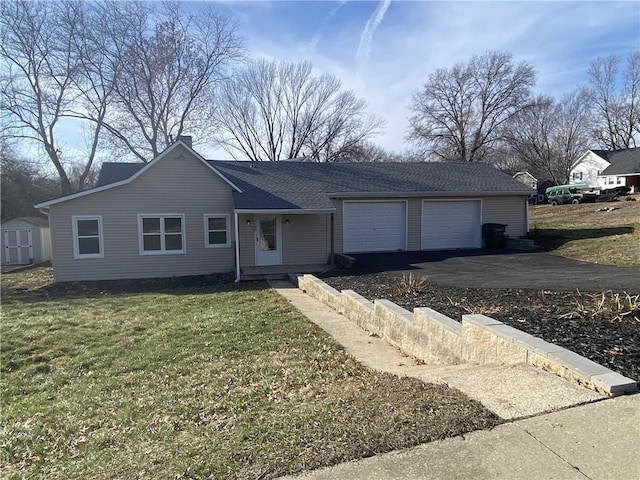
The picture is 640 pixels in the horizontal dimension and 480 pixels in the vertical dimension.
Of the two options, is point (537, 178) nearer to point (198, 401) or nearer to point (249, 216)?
point (249, 216)

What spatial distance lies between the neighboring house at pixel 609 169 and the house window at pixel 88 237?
4801 centimetres

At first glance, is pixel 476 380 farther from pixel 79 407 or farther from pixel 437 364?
pixel 79 407

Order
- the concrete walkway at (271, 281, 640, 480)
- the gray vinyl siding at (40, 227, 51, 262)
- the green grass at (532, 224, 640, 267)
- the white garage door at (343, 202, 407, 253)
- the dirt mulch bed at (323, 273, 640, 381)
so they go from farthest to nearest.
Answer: the gray vinyl siding at (40, 227, 51, 262), the white garage door at (343, 202, 407, 253), the green grass at (532, 224, 640, 267), the dirt mulch bed at (323, 273, 640, 381), the concrete walkway at (271, 281, 640, 480)

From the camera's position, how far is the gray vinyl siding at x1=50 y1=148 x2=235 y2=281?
1440 centimetres

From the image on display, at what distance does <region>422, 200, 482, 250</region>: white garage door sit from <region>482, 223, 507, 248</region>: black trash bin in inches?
21.2

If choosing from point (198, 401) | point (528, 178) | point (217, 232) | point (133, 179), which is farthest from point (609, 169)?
point (198, 401)

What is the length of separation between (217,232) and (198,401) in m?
11.7

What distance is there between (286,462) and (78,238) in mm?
14399

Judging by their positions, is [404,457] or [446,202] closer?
[404,457]

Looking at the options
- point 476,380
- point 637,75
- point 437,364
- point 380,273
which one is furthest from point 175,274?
point 637,75

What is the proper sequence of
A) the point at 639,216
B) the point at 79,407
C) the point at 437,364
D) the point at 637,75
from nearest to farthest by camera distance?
the point at 79,407
the point at 437,364
the point at 639,216
the point at 637,75

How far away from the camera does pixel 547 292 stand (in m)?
7.11

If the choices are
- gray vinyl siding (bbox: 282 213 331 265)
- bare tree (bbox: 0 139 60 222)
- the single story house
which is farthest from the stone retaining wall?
the single story house

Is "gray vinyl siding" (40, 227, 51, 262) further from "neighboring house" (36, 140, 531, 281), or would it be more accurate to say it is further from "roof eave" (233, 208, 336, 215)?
"roof eave" (233, 208, 336, 215)
